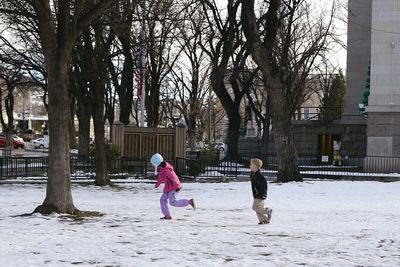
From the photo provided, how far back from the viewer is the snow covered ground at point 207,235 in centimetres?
827

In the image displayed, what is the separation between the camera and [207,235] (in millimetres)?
10266

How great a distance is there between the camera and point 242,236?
404 inches

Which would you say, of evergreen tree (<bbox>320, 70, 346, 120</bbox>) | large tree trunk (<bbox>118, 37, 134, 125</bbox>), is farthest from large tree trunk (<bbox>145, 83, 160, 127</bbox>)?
evergreen tree (<bbox>320, 70, 346, 120</bbox>)

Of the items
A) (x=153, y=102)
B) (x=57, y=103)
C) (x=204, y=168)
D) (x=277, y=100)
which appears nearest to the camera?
(x=57, y=103)

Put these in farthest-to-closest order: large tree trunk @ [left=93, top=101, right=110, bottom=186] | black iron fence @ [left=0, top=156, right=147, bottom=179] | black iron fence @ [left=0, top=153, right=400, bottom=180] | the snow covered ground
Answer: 1. black iron fence @ [left=0, top=153, right=400, bottom=180]
2. black iron fence @ [left=0, top=156, right=147, bottom=179]
3. large tree trunk @ [left=93, top=101, right=110, bottom=186]
4. the snow covered ground

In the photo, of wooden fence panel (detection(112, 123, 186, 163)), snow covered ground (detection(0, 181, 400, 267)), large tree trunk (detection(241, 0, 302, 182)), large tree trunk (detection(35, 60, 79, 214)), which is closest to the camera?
snow covered ground (detection(0, 181, 400, 267))

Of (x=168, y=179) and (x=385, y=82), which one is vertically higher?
(x=385, y=82)

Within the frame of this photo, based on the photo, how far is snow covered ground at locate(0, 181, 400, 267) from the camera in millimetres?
8266

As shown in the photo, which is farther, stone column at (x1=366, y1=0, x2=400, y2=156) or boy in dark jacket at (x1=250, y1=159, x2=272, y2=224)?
stone column at (x1=366, y1=0, x2=400, y2=156)

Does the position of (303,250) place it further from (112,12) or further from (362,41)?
(362,41)

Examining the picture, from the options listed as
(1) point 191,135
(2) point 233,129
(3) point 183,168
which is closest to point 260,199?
(3) point 183,168

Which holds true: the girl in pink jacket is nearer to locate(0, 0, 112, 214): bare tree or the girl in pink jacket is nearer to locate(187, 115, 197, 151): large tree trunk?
locate(0, 0, 112, 214): bare tree

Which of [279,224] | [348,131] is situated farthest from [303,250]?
[348,131]

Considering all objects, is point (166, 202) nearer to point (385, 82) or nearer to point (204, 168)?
point (204, 168)
